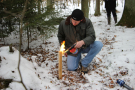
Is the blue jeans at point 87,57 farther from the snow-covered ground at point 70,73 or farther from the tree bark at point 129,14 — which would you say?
the tree bark at point 129,14

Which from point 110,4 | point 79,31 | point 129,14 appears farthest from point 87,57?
point 110,4

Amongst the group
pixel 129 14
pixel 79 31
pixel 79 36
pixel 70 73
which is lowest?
pixel 70 73

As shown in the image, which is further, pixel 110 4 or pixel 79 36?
pixel 110 4

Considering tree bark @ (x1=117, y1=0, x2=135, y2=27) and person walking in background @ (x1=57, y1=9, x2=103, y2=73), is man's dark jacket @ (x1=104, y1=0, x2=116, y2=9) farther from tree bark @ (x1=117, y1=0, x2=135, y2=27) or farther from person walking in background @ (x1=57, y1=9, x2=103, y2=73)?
person walking in background @ (x1=57, y1=9, x2=103, y2=73)

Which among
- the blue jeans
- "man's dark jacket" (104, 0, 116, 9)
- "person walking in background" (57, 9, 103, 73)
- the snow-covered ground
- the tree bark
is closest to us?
the snow-covered ground

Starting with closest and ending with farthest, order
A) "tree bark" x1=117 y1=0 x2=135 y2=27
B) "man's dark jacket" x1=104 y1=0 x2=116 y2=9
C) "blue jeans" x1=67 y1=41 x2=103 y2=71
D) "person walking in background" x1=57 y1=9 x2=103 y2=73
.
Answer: "person walking in background" x1=57 y1=9 x2=103 y2=73, "blue jeans" x1=67 y1=41 x2=103 y2=71, "tree bark" x1=117 y1=0 x2=135 y2=27, "man's dark jacket" x1=104 y1=0 x2=116 y2=9

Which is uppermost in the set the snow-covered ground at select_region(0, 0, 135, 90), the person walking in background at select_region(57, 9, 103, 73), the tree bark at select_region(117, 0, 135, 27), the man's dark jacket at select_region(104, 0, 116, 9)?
the man's dark jacket at select_region(104, 0, 116, 9)

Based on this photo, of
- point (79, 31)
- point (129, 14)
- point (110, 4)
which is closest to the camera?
point (79, 31)

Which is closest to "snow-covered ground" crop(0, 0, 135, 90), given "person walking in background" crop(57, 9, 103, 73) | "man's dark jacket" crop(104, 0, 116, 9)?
"person walking in background" crop(57, 9, 103, 73)

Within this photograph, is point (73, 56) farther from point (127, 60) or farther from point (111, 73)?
point (127, 60)

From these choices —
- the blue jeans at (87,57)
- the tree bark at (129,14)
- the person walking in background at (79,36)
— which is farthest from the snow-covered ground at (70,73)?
the tree bark at (129,14)

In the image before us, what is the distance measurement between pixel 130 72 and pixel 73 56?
1594mm

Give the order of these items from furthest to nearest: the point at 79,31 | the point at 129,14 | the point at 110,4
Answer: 1. the point at 110,4
2. the point at 129,14
3. the point at 79,31

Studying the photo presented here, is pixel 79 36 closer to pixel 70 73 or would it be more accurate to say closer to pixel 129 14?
pixel 70 73
